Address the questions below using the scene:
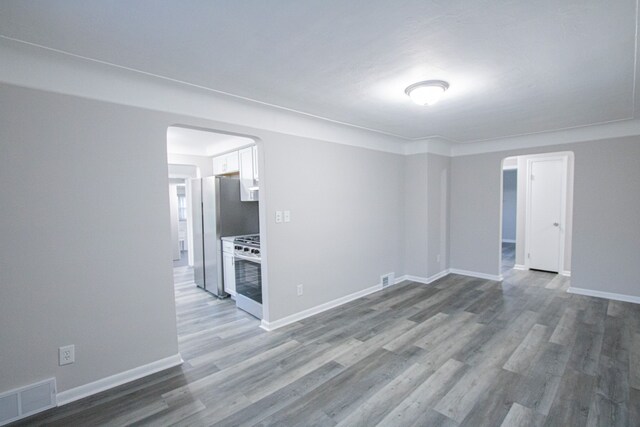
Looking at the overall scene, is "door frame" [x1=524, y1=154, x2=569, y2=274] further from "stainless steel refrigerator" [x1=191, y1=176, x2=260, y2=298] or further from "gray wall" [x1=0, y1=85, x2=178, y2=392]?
"gray wall" [x1=0, y1=85, x2=178, y2=392]

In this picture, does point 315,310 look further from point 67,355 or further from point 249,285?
point 67,355

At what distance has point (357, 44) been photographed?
1.88m

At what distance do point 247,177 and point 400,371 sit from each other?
10.8 ft

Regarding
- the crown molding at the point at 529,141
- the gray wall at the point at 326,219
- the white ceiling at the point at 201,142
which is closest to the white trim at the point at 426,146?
the crown molding at the point at 529,141

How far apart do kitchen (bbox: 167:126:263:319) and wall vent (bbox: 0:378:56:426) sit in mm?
1967

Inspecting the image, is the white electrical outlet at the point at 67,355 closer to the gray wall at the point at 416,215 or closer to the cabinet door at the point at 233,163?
the cabinet door at the point at 233,163

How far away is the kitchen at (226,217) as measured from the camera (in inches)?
157

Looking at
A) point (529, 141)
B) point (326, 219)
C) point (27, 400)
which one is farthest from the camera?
point (529, 141)

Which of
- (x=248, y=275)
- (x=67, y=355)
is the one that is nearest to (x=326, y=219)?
(x=248, y=275)

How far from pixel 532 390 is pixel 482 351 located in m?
0.59

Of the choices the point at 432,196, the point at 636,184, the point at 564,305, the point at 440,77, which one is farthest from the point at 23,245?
the point at 636,184

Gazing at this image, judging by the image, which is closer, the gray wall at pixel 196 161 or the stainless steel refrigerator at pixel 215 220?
the stainless steel refrigerator at pixel 215 220

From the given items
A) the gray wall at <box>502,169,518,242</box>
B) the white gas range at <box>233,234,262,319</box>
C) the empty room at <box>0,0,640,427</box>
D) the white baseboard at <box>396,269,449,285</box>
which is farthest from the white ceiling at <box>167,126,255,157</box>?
the gray wall at <box>502,169,518,242</box>

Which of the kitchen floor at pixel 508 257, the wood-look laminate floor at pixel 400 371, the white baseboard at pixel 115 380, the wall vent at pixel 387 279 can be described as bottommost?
the wood-look laminate floor at pixel 400 371
